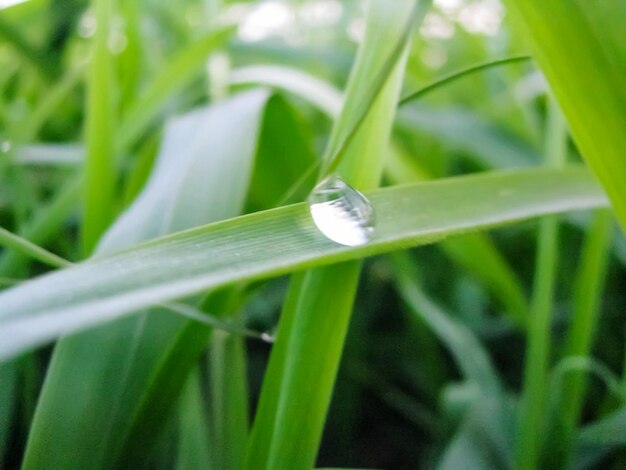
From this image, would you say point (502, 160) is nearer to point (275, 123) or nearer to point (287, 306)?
point (275, 123)

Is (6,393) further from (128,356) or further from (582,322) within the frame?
(582,322)

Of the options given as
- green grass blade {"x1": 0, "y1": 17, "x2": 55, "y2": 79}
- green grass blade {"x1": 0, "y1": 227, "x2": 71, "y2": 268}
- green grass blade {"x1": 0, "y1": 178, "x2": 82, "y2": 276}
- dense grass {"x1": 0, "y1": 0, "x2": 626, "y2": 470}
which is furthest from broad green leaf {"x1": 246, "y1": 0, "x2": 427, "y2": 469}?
green grass blade {"x1": 0, "y1": 17, "x2": 55, "y2": 79}

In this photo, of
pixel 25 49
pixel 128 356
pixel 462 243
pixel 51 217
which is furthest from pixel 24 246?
pixel 25 49

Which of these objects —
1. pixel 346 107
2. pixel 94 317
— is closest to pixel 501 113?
pixel 346 107

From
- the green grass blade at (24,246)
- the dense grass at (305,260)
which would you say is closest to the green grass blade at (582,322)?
the dense grass at (305,260)

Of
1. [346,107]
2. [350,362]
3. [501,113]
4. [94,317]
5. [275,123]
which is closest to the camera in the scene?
[94,317]


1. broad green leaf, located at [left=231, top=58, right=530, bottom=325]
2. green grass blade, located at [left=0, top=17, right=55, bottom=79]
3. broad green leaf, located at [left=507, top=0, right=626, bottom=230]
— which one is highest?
green grass blade, located at [left=0, top=17, right=55, bottom=79]

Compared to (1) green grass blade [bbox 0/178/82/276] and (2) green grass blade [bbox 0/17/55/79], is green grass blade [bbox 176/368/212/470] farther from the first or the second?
(2) green grass blade [bbox 0/17/55/79]
